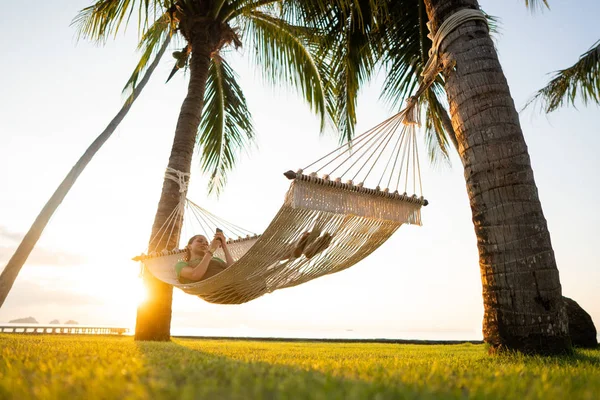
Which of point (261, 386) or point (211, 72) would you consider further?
point (211, 72)

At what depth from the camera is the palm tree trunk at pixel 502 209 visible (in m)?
1.92

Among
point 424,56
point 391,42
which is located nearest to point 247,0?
point 391,42

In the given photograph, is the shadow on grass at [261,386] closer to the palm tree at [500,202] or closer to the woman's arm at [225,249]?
the palm tree at [500,202]

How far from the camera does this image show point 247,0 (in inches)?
187

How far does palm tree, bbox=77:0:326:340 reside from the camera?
4004mm

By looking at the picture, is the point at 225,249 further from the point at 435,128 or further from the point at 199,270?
the point at 435,128

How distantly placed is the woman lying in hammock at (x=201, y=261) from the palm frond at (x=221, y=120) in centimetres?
288

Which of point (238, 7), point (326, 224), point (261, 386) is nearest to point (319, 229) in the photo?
point (326, 224)

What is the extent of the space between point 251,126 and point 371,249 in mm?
3977

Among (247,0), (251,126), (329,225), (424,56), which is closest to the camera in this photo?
(329,225)

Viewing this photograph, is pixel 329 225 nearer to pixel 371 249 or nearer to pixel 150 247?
pixel 371 249

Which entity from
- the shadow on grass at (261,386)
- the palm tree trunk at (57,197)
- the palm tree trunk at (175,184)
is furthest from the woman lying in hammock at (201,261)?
the palm tree trunk at (57,197)

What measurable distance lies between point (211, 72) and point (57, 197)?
8.55 ft

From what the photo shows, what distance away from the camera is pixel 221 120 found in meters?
5.96
